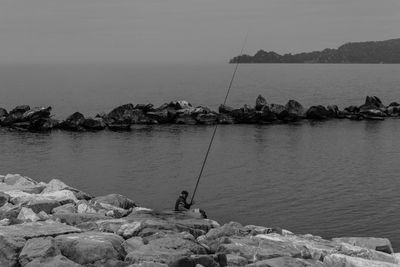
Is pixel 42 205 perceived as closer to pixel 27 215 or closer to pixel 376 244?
pixel 27 215

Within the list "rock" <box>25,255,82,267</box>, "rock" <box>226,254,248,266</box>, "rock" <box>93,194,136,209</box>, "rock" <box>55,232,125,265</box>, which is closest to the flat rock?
"rock" <box>55,232,125,265</box>

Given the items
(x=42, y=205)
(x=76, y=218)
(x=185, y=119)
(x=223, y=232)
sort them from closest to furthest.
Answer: (x=223, y=232) < (x=76, y=218) < (x=42, y=205) < (x=185, y=119)

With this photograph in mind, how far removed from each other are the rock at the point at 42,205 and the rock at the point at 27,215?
788 mm

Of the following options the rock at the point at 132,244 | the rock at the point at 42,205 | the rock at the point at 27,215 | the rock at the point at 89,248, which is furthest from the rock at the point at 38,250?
the rock at the point at 42,205

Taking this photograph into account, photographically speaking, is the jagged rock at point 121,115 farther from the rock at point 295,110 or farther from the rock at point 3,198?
the rock at point 3,198

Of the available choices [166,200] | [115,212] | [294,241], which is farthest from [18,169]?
[294,241]

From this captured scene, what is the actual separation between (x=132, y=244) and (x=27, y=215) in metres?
5.22

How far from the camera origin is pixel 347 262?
593 inches

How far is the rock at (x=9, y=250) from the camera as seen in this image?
46.7 ft

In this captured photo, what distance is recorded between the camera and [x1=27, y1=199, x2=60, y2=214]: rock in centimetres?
2047

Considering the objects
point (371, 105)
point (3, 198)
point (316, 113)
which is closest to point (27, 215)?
point (3, 198)

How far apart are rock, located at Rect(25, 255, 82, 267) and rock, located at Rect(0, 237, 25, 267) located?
865 millimetres

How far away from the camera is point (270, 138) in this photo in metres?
51.6

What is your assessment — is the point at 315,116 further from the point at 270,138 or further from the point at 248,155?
the point at 248,155
